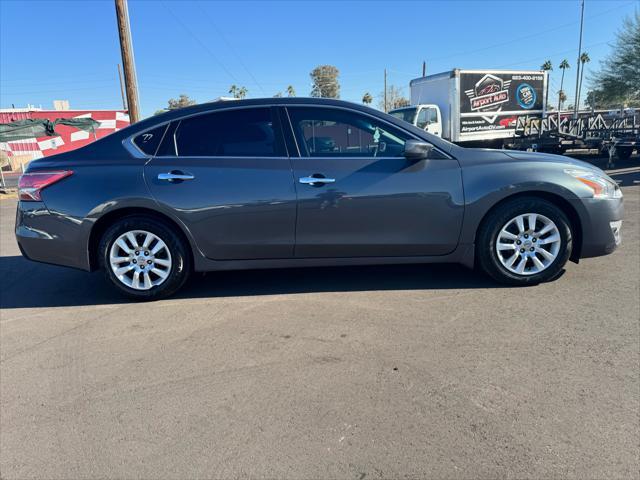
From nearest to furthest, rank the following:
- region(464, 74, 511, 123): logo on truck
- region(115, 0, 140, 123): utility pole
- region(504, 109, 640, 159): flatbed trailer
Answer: region(115, 0, 140, 123): utility pole → region(504, 109, 640, 159): flatbed trailer → region(464, 74, 511, 123): logo on truck

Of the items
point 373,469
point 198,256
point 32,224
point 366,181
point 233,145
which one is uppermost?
point 233,145

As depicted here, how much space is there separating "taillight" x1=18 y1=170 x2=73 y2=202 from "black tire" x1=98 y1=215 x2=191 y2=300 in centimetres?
61

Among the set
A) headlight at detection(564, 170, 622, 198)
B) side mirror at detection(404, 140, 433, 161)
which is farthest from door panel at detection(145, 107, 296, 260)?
headlight at detection(564, 170, 622, 198)

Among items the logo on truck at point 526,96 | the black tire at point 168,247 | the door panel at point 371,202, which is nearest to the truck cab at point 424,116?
the logo on truck at point 526,96

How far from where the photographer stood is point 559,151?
16797 mm

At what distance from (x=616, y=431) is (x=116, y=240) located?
374 cm

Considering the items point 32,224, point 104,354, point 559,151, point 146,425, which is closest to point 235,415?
point 146,425

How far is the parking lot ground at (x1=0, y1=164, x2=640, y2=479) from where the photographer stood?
82.4 inches

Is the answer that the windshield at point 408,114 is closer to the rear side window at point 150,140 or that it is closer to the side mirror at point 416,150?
the side mirror at point 416,150

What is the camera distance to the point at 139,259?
13.0ft

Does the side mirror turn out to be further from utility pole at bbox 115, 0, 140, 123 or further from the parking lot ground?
utility pole at bbox 115, 0, 140, 123

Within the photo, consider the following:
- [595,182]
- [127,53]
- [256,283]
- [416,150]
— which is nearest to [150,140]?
[256,283]

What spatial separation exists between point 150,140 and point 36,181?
3.38 feet

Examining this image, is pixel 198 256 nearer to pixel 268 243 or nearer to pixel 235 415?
pixel 268 243
